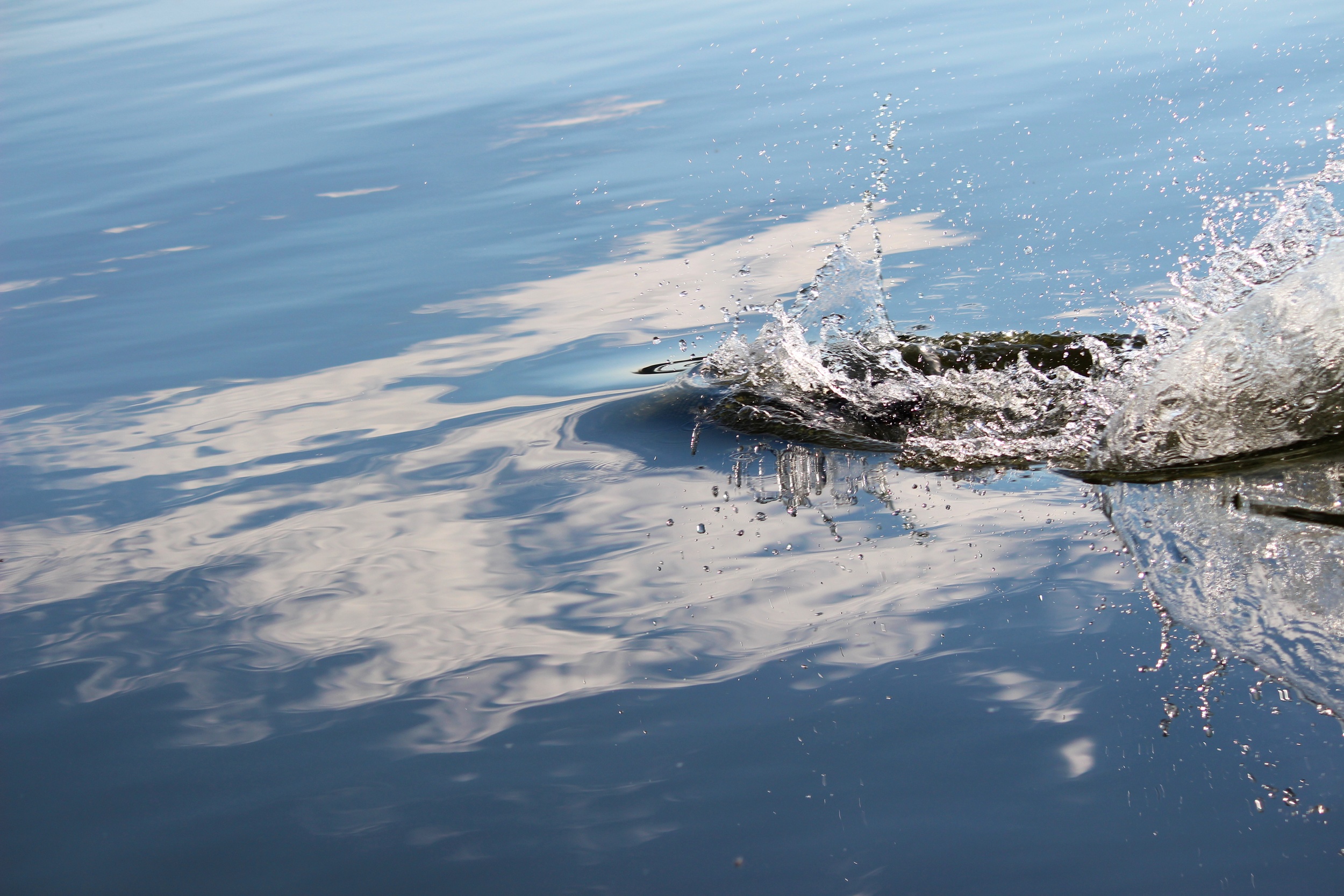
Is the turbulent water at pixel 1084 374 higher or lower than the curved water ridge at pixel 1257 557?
higher

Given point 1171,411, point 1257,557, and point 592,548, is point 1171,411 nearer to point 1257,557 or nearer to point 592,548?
point 1257,557

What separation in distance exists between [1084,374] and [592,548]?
2083 mm

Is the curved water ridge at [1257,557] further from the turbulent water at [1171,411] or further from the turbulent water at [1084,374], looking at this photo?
the turbulent water at [1084,374]

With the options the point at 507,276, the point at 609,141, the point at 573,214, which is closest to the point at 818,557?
the point at 507,276

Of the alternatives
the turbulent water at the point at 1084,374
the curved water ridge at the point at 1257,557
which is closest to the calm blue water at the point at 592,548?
the curved water ridge at the point at 1257,557

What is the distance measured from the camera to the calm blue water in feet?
7.59

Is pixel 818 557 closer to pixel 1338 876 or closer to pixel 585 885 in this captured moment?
pixel 585 885

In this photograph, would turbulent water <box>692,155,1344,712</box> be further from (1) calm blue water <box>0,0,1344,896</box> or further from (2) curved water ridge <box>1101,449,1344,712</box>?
(1) calm blue water <box>0,0,1344,896</box>

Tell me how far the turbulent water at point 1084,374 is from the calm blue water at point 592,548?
0.24 metres

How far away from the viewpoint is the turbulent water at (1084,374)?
3.93 meters

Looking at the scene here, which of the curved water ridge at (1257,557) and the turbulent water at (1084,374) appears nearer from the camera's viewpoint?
the curved water ridge at (1257,557)

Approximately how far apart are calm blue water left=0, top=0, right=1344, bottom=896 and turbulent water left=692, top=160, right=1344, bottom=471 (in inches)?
9.6

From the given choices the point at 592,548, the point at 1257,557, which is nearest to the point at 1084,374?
the point at 1257,557

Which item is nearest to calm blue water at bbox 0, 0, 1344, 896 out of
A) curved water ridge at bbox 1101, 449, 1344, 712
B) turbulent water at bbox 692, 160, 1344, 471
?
curved water ridge at bbox 1101, 449, 1344, 712
